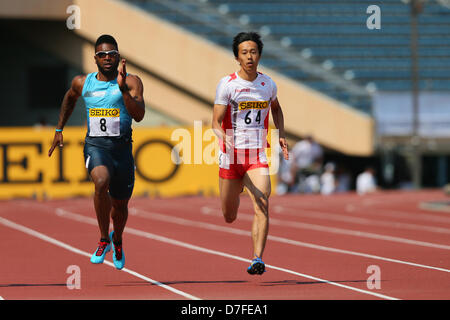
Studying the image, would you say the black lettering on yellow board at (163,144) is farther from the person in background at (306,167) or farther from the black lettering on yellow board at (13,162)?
the person in background at (306,167)

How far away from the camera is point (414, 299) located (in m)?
8.08

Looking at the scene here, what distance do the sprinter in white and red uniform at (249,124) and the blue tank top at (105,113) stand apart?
2.72 feet

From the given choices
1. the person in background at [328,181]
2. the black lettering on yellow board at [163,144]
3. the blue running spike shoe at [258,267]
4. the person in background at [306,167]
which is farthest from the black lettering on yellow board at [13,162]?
the blue running spike shoe at [258,267]

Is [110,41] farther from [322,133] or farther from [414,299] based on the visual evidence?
[322,133]

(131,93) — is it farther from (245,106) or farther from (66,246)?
(66,246)

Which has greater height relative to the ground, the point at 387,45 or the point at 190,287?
the point at 387,45

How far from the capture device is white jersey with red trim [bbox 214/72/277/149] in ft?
30.8

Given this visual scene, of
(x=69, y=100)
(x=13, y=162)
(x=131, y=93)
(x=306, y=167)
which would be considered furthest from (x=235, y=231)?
(x=306, y=167)

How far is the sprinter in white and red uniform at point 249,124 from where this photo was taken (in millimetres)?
9344

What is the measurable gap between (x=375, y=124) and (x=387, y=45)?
4531mm

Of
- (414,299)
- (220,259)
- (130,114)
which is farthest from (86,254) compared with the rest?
(414,299)

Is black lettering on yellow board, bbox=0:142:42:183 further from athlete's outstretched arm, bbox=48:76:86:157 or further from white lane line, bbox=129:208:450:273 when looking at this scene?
athlete's outstretched arm, bbox=48:76:86:157

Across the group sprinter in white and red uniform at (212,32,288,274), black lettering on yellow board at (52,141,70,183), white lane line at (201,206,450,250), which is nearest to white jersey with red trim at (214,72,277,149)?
sprinter in white and red uniform at (212,32,288,274)

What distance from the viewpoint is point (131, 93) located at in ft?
29.8
